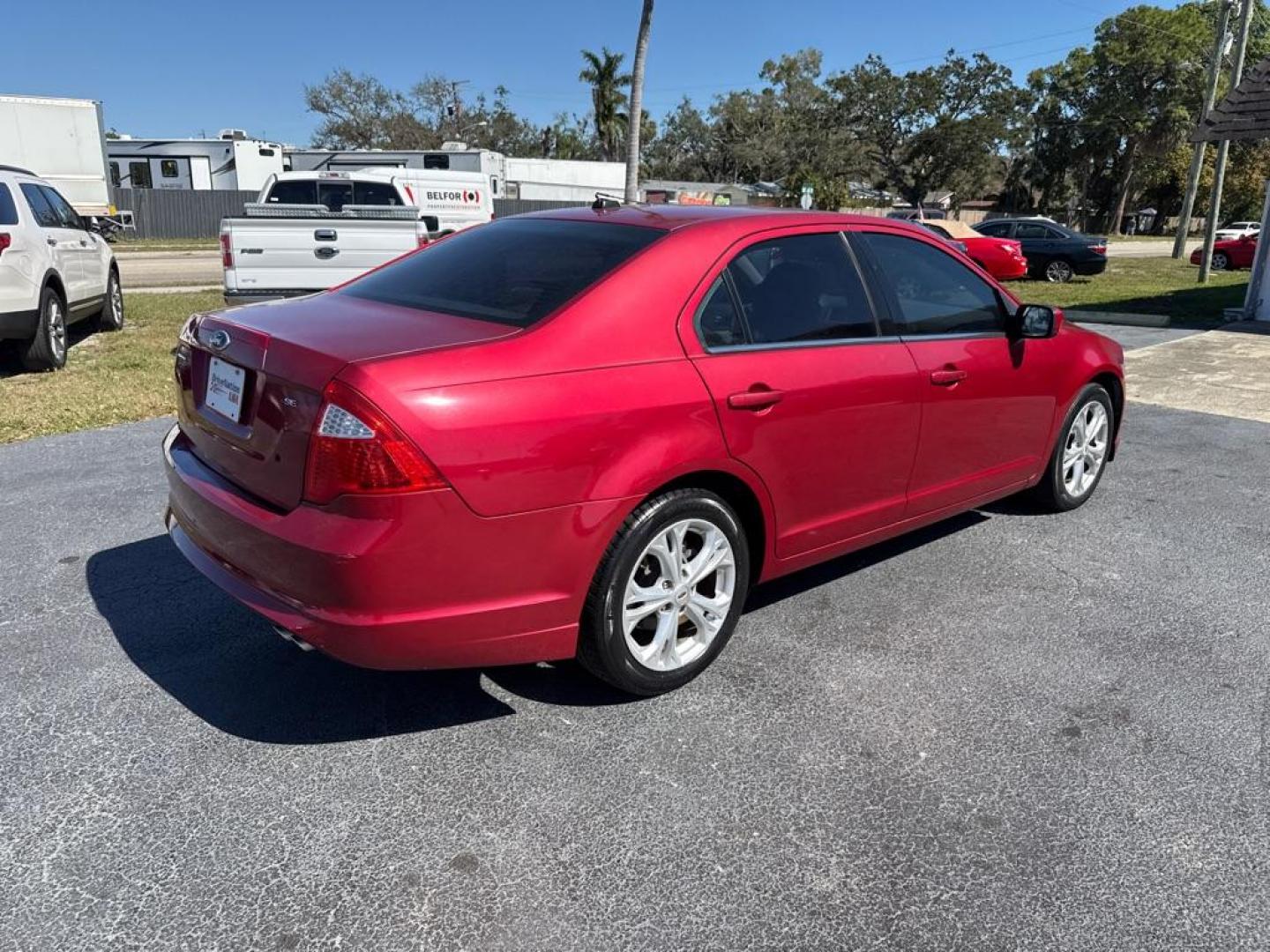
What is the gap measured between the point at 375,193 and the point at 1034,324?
1372cm

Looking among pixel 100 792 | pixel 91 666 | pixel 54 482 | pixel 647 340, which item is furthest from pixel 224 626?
pixel 54 482

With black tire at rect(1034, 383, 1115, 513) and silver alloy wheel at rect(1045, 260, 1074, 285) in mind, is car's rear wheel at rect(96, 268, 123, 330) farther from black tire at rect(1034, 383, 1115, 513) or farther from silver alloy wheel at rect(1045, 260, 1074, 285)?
silver alloy wheel at rect(1045, 260, 1074, 285)

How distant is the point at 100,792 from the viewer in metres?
2.65

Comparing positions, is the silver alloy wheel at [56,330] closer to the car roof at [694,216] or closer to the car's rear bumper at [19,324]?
the car's rear bumper at [19,324]

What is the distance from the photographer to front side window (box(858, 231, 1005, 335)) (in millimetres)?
3910

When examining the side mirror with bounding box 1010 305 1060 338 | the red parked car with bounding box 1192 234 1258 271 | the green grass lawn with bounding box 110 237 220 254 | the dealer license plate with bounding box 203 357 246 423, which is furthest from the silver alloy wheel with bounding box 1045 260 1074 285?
the green grass lawn with bounding box 110 237 220 254

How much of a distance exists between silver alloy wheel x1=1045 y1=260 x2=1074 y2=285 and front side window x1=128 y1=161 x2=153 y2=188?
3172cm

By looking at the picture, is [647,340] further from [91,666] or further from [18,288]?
[18,288]

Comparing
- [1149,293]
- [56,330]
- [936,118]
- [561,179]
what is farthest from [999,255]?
[936,118]

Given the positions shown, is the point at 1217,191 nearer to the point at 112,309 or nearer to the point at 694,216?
the point at 112,309

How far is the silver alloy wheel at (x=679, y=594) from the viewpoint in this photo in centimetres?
306

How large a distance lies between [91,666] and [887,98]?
70013mm

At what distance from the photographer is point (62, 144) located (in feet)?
66.7

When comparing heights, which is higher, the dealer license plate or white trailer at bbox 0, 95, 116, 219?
white trailer at bbox 0, 95, 116, 219
